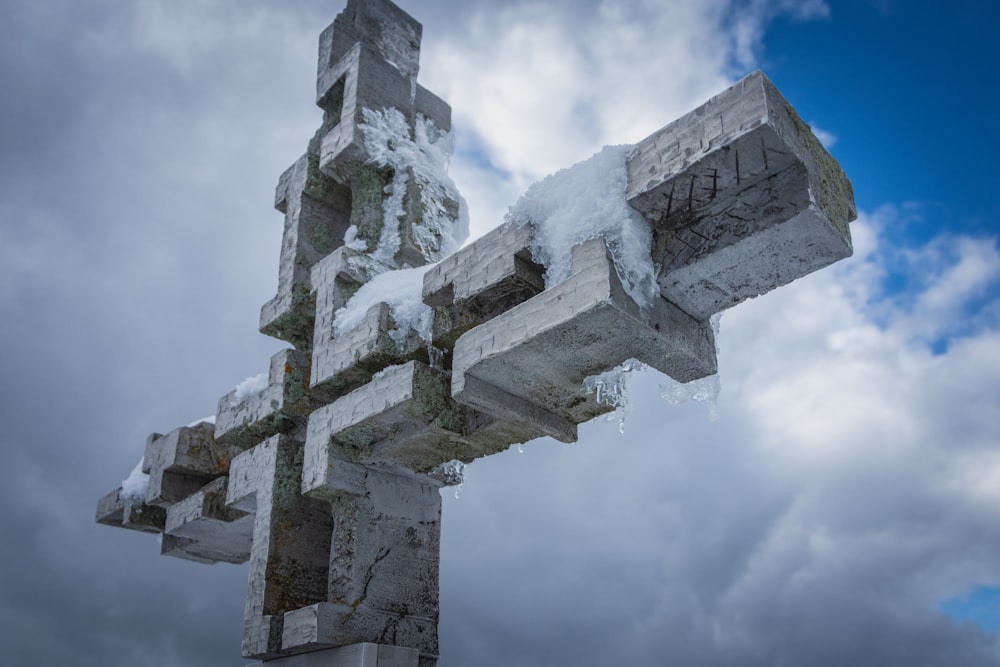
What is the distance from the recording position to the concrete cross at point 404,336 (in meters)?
3.06

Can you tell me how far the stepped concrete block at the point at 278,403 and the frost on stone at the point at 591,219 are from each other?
6.35 ft

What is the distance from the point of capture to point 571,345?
11.0 feet

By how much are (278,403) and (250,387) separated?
18.1 inches

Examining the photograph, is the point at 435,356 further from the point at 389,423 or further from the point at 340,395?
the point at 340,395

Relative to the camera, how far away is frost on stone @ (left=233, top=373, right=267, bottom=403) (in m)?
5.04

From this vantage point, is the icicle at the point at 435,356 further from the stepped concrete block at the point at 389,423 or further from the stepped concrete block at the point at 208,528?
the stepped concrete block at the point at 208,528

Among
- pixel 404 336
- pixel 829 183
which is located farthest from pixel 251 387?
pixel 829 183

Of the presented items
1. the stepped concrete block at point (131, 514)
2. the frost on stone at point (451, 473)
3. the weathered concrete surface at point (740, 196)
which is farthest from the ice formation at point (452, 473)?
the stepped concrete block at point (131, 514)

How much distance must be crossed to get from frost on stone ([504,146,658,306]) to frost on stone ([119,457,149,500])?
4238mm

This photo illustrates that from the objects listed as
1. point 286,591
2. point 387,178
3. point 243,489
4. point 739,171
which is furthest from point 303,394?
point 739,171

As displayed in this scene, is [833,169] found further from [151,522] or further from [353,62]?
[151,522]

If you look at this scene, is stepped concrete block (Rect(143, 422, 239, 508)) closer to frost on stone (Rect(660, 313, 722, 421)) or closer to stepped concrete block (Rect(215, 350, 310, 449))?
stepped concrete block (Rect(215, 350, 310, 449))

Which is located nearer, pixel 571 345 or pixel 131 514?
pixel 571 345

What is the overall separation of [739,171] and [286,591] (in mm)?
3088
